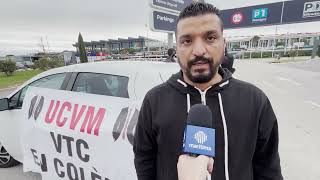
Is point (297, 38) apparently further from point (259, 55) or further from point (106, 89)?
point (106, 89)

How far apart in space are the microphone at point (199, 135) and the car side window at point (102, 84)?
4.88ft

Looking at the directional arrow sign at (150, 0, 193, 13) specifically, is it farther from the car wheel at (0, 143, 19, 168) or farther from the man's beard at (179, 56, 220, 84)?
the man's beard at (179, 56, 220, 84)

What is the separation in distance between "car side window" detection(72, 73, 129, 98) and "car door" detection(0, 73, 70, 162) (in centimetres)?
55

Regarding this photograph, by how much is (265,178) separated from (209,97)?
58 centimetres

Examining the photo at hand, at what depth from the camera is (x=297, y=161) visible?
155 inches

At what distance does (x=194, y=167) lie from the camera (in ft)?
2.97

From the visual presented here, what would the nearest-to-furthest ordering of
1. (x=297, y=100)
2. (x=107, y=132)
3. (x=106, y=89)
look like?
(x=107, y=132) < (x=106, y=89) < (x=297, y=100)

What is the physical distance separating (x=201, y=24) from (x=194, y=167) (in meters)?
0.72

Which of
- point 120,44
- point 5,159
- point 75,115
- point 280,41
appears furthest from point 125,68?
point 120,44

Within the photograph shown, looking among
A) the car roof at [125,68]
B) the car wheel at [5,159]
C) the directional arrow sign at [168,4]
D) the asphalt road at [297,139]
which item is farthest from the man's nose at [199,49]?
the directional arrow sign at [168,4]

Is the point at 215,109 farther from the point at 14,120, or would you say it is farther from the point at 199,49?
the point at 14,120

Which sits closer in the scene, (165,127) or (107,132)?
(165,127)

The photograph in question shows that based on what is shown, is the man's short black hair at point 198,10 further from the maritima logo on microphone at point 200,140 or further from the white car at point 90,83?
the white car at point 90,83

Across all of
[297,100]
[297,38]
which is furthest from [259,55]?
[297,100]
